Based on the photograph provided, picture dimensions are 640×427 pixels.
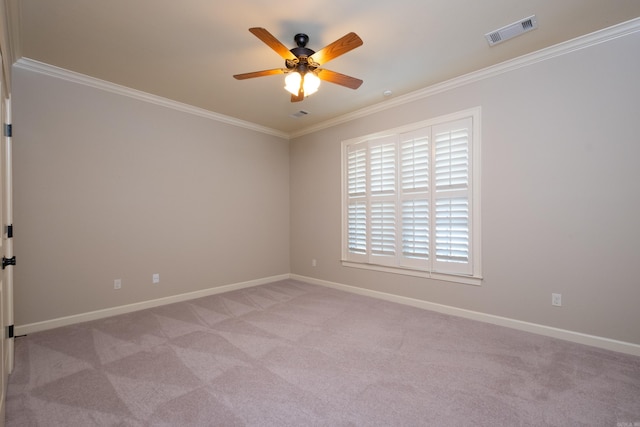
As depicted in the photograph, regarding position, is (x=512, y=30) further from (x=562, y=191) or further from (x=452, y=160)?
(x=562, y=191)

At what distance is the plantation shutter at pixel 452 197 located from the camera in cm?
343

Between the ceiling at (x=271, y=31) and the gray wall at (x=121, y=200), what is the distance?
1.69ft

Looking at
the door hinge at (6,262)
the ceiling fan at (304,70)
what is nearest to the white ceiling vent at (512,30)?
the ceiling fan at (304,70)

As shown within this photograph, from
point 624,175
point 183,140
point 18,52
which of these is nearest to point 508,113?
point 624,175

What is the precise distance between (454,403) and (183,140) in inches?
172

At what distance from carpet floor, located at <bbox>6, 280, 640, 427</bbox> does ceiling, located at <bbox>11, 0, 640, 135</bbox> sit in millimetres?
2845

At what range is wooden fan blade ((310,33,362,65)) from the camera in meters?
2.10

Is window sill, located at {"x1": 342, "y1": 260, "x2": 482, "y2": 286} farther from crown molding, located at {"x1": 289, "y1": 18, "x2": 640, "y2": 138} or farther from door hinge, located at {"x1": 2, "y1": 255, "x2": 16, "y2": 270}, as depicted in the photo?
door hinge, located at {"x1": 2, "y1": 255, "x2": 16, "y2": 270}

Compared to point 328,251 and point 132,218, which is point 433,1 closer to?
point 328,251

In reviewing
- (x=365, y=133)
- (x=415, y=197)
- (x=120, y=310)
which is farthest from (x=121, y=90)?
(x=415, y=197)

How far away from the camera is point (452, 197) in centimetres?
352

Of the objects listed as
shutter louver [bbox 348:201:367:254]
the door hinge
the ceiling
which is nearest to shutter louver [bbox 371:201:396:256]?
shutter louver [bbox 348:201:367:254]

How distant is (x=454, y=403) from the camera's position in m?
1.90

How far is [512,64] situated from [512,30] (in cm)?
61
